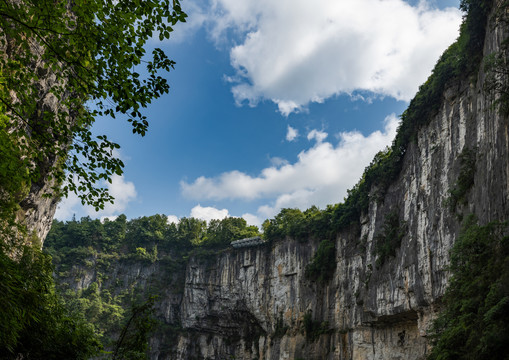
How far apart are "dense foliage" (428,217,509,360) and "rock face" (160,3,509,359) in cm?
99

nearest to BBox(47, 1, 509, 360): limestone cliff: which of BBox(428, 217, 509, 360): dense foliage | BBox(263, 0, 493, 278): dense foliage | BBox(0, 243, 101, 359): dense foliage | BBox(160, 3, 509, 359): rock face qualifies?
BBox(160, 3, 509, 359): rock face

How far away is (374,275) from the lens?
87.0ft

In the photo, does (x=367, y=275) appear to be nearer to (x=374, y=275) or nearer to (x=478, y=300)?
(x=374, y=275)

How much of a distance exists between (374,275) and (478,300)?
15577 mm

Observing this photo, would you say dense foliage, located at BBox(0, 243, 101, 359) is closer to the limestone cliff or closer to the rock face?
the limestone cliff

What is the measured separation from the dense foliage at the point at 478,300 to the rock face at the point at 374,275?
99 centimetres

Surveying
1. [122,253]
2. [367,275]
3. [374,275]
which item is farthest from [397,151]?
[122,253]

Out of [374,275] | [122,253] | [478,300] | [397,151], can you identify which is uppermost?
[397,151]

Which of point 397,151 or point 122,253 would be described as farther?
point 122,253

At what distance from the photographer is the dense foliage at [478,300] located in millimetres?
9086

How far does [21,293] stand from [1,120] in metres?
2.49

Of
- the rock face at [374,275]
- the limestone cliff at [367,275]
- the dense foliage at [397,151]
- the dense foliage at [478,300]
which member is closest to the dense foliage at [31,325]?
the limestone cliff at [367,275]

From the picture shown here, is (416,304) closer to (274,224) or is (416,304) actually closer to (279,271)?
(279,271)

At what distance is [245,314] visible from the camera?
140 ft
